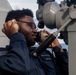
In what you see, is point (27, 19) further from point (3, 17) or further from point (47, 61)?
point (3, 17)

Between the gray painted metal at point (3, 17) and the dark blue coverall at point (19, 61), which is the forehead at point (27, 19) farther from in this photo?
the gray painted metal at point (3, 17)

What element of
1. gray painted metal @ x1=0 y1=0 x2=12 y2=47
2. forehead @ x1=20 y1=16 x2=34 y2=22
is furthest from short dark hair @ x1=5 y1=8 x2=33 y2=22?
gray painted metal @ x1=0 y1=0 x2=12 y2=47

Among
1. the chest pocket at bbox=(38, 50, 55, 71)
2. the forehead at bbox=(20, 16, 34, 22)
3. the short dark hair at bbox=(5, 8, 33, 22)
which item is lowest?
the chest pocket at bbox=(38, 50, 55, 71)

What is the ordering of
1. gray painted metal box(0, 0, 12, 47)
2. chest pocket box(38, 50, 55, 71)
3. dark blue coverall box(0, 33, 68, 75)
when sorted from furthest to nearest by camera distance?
gray painted metal box(0, 0, 12, 47) < chest pocket box(38, 50, 55, 71) < dark blue coverall box(0, 33, 68, 75)

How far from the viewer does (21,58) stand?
1722mm

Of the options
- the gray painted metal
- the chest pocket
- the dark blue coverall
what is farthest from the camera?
the gray painted metal

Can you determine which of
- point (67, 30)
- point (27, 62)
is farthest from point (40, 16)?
point (27, 62)

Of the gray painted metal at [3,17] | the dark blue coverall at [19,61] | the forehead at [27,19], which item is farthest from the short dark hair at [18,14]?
the gray painted metal at [3,17]

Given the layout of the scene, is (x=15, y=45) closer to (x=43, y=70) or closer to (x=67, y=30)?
(x=43, y=70)

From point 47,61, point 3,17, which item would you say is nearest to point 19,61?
point 47,61

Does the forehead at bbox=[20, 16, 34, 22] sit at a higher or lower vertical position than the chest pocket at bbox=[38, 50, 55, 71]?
higher

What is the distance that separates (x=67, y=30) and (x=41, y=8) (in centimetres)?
27

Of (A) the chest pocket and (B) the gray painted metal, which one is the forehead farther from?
(B) the gray painted metal

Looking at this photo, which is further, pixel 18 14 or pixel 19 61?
pixel 18 14
